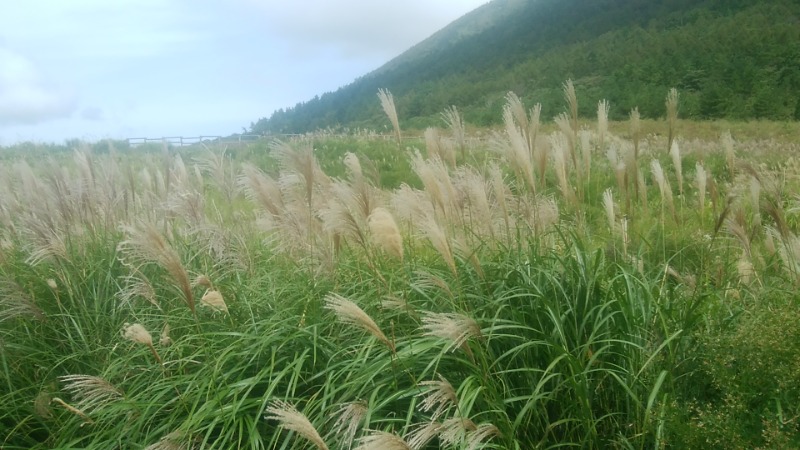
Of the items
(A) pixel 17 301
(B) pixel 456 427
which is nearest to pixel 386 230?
(B) pixel 456 427

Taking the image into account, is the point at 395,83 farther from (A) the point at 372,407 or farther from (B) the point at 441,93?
(A) the point at 372,407

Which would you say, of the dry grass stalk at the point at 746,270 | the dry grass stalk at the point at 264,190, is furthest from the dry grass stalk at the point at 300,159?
the dry grass stalk at the point at 746,270

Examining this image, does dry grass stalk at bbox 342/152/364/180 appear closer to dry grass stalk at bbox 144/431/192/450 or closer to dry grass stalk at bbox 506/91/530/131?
dry grass stalk at bbox 506/91/530/131

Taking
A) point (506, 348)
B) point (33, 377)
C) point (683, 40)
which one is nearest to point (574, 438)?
point (506, 348)

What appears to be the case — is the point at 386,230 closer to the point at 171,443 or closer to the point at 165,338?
the point at 171,443

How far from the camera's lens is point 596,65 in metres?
20.1

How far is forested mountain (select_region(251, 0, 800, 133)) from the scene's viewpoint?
1401cm

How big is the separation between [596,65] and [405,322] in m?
18.4

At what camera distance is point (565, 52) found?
1040 inches

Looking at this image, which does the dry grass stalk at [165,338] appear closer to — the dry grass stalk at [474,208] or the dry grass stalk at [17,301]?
the dry grass stalk at [17,301]

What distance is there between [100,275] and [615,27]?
99.2ft

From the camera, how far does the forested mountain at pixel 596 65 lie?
1401cm

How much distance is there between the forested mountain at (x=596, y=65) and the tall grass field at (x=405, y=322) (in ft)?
13.3

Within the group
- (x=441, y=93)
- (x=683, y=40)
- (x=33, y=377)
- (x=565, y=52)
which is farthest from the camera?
(x=565, y=52)
